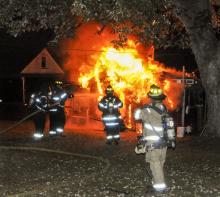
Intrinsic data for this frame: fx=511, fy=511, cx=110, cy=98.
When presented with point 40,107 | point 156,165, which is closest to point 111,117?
point 40,107

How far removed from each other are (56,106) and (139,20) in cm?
373

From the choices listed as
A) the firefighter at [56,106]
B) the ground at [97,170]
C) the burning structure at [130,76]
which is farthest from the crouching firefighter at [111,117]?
the burning structure at [130,76]

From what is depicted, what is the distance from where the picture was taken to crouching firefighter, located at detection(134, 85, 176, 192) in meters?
8.39

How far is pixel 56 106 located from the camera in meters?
15.6

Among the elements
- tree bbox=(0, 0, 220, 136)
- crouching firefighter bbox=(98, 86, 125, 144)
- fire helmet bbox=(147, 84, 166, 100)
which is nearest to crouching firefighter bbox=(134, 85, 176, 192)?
fire helmet bbox=(147, 84, 166, 100)

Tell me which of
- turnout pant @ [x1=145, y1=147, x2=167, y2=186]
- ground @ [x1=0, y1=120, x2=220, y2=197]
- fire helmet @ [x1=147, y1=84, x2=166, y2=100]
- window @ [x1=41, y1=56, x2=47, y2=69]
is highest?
window @ [x1=41, y1=56, x2=47, y2=69]

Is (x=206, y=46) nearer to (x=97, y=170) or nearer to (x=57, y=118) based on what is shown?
(x=57, y=118)

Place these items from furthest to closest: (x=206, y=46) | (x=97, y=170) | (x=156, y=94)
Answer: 1. (x=206, y=46)
2. (x=97, y=170)
3. (x=156, y=94)

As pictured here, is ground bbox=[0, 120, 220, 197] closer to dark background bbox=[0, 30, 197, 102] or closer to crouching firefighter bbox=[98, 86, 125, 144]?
crouching firefighter bbox=[98, 86, 125, 144]

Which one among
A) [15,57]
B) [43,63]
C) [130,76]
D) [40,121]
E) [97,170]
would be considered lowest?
[97,170]

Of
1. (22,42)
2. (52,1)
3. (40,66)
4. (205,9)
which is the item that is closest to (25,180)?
(52,1)

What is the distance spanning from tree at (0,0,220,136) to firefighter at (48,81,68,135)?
67.4 inches

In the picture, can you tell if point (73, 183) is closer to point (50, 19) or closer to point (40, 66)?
point (50, 19)

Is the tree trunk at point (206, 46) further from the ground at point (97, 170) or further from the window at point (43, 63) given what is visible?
the window at point (43, 63)
